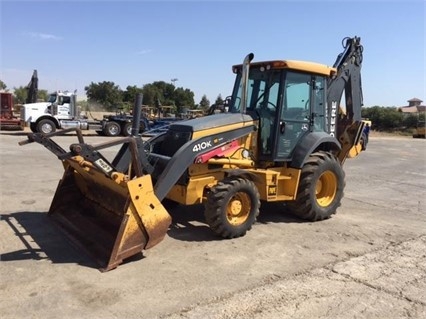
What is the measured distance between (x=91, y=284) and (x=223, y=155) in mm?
2691

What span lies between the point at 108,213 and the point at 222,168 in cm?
167

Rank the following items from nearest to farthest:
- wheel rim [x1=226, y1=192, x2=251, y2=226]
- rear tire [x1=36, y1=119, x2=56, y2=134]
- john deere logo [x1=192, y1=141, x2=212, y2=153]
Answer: john deere logo [x1=192, y1=141, x2=212, y2=153], wheel rim [x1=226, y1=192, x2=251, y2=226], rear tire [x1=36, y1=119, x2=56, y2=134]

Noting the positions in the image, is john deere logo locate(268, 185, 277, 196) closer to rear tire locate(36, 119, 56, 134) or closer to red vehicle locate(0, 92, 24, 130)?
rear tire locate(36, 119, 56, 134)

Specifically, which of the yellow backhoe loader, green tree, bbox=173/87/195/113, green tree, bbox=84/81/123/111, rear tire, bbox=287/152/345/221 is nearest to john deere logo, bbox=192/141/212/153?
the yellow backhoe loader

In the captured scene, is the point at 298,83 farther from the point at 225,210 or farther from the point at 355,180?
the point at 355,180

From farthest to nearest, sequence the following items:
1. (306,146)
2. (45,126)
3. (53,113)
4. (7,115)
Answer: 1. (7,115)
2. (53,113)
3. (45,126)
4. (306,146)

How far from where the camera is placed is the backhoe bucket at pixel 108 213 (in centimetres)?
477

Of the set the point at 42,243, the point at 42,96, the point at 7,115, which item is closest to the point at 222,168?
the point at 42,243

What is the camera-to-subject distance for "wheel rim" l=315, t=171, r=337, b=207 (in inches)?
289

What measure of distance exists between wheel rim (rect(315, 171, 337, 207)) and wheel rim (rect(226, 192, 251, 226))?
1.71 meters

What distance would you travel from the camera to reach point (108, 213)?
5.82 m

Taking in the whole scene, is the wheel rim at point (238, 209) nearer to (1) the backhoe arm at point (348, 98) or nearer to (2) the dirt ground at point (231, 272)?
(2) the dirt ground at point (231, 272)

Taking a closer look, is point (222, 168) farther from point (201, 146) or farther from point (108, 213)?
point (108, 213)

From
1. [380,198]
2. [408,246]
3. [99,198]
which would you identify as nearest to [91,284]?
[99,198]
